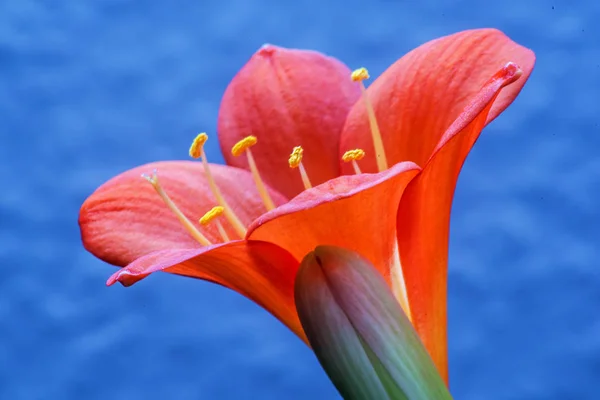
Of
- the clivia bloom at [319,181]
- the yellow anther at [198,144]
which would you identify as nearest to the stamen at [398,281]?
the clivia bloom at [319,181]

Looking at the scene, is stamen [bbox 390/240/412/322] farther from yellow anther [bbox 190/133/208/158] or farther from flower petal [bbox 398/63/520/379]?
yellow anther [bbox 190/133/208/158]

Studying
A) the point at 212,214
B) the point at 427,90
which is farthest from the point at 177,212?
the point at 427,90

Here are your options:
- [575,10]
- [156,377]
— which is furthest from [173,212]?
[575,10]

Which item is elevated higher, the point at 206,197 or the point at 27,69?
the point at 27,69

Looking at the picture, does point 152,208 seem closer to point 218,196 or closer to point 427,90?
point 218,196

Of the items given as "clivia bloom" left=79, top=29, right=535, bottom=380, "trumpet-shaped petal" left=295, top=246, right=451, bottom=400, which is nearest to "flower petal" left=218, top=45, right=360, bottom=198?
"clivia bloom" left=79, top=29, right=535, bottom=380

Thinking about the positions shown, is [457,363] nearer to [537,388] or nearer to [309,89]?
[537,388]
